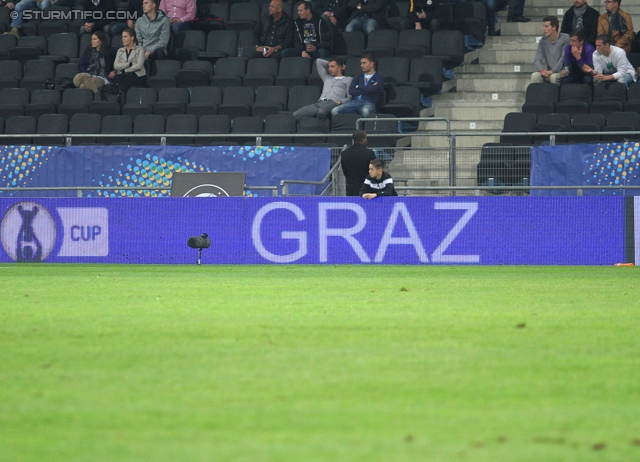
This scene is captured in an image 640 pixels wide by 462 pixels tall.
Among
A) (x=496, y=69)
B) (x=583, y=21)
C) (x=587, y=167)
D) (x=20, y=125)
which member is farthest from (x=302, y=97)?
(x=587, y=167)

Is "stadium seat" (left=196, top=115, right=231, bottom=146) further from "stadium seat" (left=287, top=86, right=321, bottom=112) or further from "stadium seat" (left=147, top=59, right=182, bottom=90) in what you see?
"stadium seat" (left=147, top=59, right=182, bottom=90)

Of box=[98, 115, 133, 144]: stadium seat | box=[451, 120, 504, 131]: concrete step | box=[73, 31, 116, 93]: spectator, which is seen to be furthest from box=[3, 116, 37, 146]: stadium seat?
box=[451, 120, 504, 131]: concrete step

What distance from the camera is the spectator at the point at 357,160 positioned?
52.9 ft

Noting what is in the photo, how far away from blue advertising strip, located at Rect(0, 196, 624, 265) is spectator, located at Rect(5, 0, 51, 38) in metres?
9.09

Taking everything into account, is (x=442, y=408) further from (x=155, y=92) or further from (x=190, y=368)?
(x=155, y=92)

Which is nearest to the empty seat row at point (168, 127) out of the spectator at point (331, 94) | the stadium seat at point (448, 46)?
the spectator at point (331, 94)

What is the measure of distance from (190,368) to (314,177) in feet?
38.9

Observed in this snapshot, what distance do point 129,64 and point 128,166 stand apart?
4.40m

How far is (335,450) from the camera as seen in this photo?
3.58 meters

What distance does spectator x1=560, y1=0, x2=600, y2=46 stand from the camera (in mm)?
20078

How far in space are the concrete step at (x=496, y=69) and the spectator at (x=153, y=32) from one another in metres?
6.37

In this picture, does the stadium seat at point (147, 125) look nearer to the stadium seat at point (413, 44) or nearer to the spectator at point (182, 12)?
the spectator at point (182, 12)

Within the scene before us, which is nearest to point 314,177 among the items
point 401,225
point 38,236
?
point 401,225

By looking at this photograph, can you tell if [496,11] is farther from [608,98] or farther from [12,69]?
[12,69]
